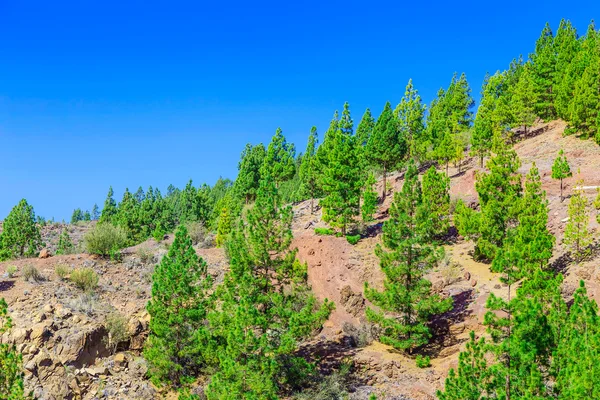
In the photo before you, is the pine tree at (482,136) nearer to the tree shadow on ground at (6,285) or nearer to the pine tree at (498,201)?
the pine tree at (498,201)

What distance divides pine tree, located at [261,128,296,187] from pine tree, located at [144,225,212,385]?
32.1 m

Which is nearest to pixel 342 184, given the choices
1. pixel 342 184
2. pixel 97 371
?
pixel 342 184

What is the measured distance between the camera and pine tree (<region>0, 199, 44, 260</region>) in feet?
148

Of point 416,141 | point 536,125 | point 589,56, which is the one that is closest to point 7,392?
point 416,141

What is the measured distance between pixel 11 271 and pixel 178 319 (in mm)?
15345

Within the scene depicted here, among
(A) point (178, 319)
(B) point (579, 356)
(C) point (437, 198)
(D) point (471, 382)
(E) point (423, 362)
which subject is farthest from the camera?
(C) point (437, 198)

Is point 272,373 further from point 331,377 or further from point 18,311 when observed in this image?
point 18,311

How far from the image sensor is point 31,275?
31.6 meters

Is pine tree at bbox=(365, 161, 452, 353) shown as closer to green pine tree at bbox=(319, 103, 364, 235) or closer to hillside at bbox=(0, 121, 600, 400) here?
hillside at bbox=(0, 121, 600, 400)

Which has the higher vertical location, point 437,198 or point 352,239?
point 437,198

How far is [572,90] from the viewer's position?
51812mm

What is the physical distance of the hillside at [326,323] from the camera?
24.7m

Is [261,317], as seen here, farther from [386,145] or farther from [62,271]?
[386,145]

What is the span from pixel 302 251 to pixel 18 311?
19496 millimetres
